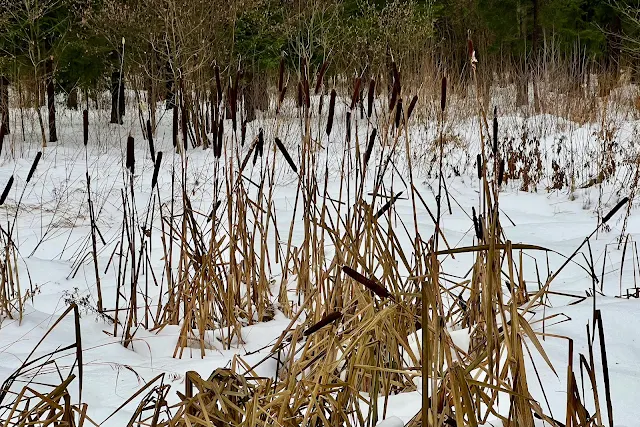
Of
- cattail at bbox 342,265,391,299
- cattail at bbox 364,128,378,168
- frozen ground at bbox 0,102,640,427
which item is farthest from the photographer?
cattail at bbox 364,128,378,168

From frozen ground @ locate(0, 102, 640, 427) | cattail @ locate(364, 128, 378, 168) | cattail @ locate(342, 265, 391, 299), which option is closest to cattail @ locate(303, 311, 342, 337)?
cattail @ locate(342, 265, 391, 299)

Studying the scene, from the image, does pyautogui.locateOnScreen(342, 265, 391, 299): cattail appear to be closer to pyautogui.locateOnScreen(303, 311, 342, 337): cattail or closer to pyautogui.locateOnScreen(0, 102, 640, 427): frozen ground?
pyautogui.locateOnScreen(303, 311, 342, 337): cattail

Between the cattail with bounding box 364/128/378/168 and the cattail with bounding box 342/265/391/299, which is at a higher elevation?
the cattail with bounding box 364/128/378/168

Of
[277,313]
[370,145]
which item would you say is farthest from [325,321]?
[277,313]

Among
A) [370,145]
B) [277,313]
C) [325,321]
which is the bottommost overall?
[277,313]

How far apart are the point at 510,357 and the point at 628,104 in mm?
10093

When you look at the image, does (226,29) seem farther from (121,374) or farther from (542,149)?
(121,374)

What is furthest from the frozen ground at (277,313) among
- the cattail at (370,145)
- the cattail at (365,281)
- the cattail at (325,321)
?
the cattail at (370,145)

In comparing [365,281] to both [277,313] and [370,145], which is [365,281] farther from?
[277,313]

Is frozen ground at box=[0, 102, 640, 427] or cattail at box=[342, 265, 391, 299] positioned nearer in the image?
cattail at box=[342, 265, 391, 299]

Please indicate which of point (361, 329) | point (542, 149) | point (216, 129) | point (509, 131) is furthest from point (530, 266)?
point (509, 131)

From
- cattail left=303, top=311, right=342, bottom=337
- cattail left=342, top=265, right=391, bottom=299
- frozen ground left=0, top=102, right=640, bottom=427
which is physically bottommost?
frozen ground left=0, top=102, right=640, bottom=427

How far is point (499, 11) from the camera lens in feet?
45.5

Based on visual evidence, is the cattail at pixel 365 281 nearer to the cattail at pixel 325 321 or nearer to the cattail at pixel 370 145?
the cattail at pixel 325 321
